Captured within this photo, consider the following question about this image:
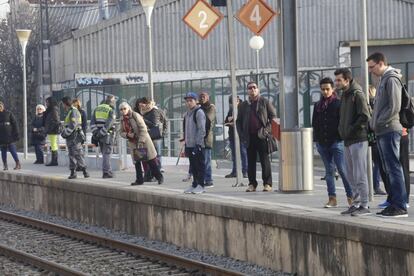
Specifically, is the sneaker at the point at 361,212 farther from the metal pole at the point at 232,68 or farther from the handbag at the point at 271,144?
the metal pole at the point at 232,68

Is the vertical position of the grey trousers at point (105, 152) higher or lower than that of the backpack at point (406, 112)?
lower

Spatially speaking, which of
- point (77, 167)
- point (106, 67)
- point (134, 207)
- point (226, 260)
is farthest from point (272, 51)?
point (226, 260)

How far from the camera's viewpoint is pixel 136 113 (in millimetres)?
19031

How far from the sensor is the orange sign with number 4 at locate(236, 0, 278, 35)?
16078 mm

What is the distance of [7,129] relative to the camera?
26094mm

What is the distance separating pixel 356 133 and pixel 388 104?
33.2 inches

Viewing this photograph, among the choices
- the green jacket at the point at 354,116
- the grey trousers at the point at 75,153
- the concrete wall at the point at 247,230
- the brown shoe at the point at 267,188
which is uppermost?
the green jacket at the point at 354,116

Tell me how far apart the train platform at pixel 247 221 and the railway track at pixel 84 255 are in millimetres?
822

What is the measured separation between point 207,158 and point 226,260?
4.75 metres

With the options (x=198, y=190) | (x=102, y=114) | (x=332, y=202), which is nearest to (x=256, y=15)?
(x=198, y=190)

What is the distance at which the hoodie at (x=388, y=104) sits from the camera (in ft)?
37.9

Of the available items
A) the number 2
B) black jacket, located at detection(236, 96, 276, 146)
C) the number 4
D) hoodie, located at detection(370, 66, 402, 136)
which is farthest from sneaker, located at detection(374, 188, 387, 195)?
hoodie, located at detection(370, 66, 402, 136)

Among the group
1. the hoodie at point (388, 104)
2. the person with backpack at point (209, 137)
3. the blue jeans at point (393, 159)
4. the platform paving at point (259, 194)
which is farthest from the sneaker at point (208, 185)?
the hoodie at point (388, 104)

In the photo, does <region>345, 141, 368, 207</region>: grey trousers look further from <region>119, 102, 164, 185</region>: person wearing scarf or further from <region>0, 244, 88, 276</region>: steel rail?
<region>119, 102, 164, 185</region>: person wearing scarf
